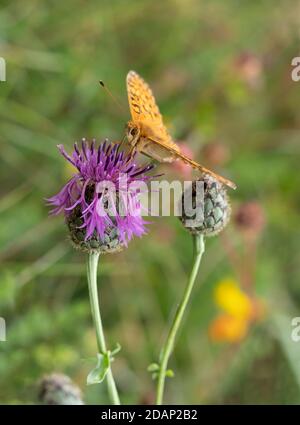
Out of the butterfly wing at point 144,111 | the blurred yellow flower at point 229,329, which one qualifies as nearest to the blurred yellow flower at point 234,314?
the blurred yellow flower at point 229,329

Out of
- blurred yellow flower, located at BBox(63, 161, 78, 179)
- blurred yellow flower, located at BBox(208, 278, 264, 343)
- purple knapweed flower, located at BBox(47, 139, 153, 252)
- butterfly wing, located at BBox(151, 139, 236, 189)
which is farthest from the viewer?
blurred yellow flower, located at BBox(208, 278, 264, 343)

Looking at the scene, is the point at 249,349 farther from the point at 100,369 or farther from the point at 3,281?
the point at 100,369

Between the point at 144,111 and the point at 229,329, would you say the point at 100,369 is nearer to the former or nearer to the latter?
the point at 144,111

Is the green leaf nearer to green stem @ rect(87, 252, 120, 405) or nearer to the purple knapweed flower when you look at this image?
green stem @ rect(87, 252, 120, 405)

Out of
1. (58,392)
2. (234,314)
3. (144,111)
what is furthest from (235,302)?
(144,111)

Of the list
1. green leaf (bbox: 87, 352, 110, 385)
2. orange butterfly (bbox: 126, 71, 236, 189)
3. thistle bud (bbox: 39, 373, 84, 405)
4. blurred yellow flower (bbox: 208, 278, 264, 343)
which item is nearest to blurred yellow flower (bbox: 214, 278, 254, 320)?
blurred yellow flower (bbox: 208, 278, 264, 343)

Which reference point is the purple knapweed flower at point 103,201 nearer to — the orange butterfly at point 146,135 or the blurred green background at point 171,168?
the orange butterfly at point 146,135
